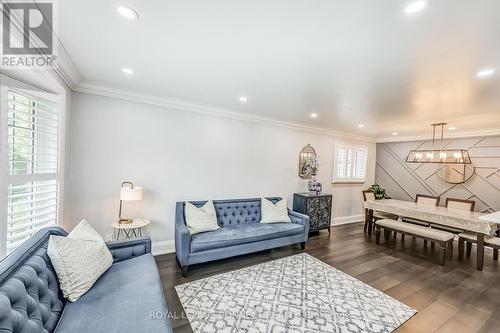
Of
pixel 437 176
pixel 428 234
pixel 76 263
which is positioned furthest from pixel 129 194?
pixel 437 176

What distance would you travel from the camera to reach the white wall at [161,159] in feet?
9.84

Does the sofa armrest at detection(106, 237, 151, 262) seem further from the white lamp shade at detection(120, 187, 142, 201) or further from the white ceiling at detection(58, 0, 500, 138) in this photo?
the white ceiling at detection(58, 0, 500, 138)

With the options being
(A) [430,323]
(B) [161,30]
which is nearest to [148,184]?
(B) [161,30]

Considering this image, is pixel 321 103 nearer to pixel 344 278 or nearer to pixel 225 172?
pixel 225 172

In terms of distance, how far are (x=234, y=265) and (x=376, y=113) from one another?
3.62 meters

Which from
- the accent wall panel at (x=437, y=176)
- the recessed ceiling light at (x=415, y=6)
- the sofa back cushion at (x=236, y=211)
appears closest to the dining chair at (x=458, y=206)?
the accent wall panel at (x=437, y=176)

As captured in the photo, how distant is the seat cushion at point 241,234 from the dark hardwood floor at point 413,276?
35 cm

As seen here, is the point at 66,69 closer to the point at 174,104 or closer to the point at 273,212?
the point at 174,104

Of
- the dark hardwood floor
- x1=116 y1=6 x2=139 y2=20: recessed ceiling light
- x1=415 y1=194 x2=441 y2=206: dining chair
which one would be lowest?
the dark hardwood floor

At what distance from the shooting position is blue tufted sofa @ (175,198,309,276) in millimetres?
2934

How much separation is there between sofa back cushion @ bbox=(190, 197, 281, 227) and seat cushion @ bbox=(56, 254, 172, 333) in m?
1.86

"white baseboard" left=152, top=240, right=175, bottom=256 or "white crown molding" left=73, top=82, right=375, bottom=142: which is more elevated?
"white crown molding" left=73, top=82, right=375, bottom=142

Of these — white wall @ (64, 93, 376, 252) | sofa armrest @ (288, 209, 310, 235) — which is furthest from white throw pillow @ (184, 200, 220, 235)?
sofa armrest @ (288, 209, 310, 235)

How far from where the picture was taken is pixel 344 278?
2934mm
